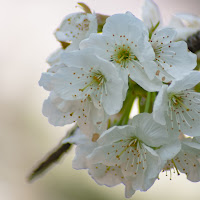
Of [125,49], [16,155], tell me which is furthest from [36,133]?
[125,49]

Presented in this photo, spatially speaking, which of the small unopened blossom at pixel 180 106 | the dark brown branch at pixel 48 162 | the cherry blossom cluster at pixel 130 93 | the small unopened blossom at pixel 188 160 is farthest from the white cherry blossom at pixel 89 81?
the dark brown branch at pixel 48 162

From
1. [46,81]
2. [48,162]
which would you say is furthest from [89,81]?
[48,162]

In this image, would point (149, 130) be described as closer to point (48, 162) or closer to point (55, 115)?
point (55, 115)

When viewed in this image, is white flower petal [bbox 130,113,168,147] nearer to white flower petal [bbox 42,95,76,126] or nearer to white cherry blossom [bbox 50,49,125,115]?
white cherry blossom [bbox 50,49,125,115]

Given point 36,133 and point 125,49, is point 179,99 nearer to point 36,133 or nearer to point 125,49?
point 125,49

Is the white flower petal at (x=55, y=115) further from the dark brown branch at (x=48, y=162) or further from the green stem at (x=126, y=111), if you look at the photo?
the dark brown branch at (x=48, y=162)

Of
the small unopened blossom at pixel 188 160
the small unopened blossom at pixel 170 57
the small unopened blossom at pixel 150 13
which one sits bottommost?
the small unopened blossom at pixel 188 160

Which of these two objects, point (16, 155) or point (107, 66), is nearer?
point (107, 66)
